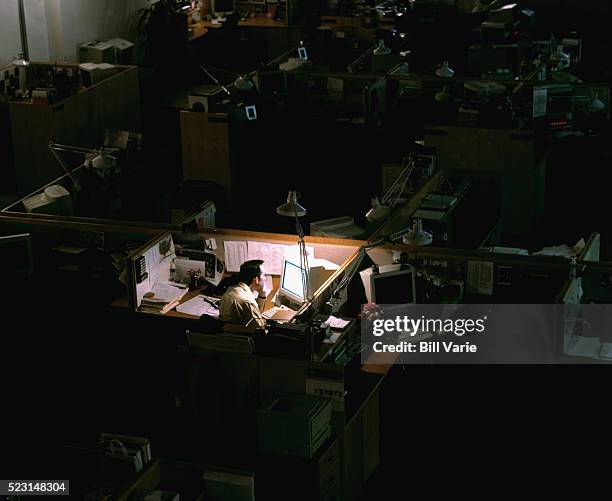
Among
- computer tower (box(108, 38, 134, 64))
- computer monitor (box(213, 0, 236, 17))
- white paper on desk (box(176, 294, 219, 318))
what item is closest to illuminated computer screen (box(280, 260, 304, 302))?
white paper on desk (box(176, 294, 219, 318))

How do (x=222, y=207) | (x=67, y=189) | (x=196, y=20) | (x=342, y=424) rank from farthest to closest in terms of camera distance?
(x=196, y=20) → (x=222, y=207) → (x=67, y=189) → (x=342, y=424)

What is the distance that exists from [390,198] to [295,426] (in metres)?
2.93

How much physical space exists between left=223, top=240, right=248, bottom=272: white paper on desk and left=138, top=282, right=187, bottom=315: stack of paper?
0.35 m

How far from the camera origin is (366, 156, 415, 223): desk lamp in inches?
289

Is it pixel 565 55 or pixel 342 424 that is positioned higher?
pixel 565 55

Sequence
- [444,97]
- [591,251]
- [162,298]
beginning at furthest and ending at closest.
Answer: [444,97] → [162,298] → [591,251]

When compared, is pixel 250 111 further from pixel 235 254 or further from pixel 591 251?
pixel 591 251

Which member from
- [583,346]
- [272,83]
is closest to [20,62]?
[272,83]

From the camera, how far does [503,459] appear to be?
246 inches

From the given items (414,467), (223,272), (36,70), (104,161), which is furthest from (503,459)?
(36,70)

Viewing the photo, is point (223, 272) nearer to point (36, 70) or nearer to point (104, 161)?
point (104, 161)

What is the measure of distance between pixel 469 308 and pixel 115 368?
2.39m

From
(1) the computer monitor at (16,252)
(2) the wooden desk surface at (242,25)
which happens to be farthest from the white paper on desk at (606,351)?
(2) the wooden desk surface at (242,25)

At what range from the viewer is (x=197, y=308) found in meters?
7.15
